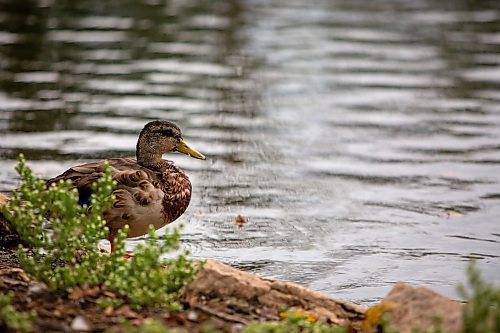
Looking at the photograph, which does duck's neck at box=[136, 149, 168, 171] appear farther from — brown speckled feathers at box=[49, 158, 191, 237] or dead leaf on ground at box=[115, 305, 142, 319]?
dead leaf on ground at box=[115, 305, 142, 319]

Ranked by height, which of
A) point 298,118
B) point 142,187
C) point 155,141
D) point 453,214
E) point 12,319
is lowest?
point 453,214

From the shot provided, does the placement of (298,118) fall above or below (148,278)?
below

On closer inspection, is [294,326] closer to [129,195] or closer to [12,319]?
[12,319]

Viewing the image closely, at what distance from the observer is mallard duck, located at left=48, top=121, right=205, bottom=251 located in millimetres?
6328

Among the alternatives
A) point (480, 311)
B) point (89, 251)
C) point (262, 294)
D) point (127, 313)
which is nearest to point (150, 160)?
point (89, 251)

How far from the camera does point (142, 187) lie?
252 inches

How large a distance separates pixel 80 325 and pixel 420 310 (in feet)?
5.15

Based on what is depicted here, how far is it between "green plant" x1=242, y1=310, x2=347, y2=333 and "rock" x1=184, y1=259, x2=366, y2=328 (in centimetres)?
13

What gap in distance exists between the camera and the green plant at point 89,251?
4992 mm

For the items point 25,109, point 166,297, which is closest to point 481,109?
point 25,109

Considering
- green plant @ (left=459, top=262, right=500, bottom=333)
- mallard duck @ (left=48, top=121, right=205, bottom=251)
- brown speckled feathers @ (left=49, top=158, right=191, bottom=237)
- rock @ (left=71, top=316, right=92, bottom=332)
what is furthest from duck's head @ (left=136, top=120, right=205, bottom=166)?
green plant @ (left=459, top=262, right=500, bottom=333)

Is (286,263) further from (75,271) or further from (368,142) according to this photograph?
(368,142)

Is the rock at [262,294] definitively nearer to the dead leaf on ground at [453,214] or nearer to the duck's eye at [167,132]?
the duck's eye at [167,132]

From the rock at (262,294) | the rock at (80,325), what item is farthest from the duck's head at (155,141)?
the rock at (80,325)
